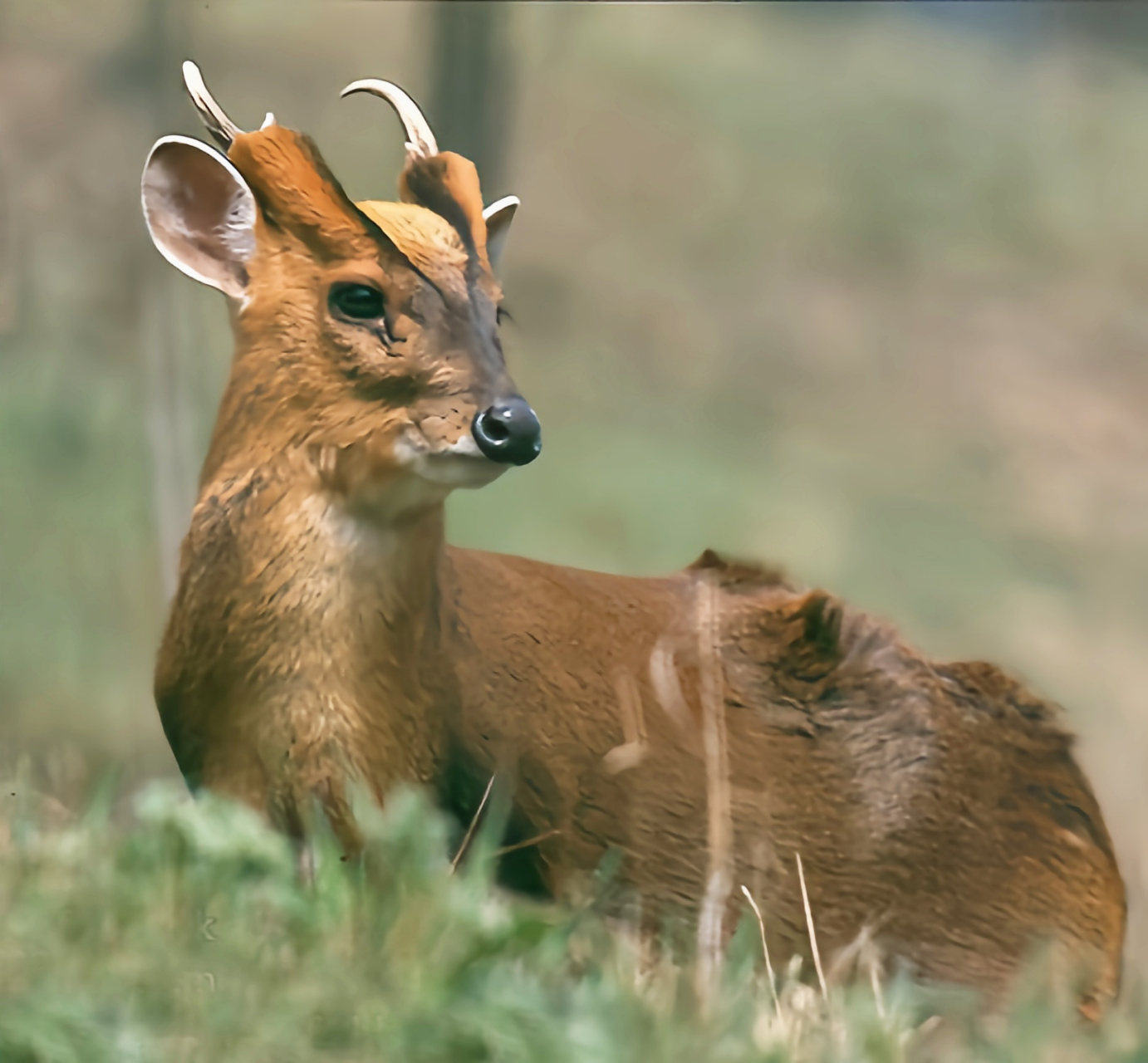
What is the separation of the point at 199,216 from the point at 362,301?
34 centimetres

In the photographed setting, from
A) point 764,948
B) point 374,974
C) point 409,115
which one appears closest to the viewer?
point 374,974

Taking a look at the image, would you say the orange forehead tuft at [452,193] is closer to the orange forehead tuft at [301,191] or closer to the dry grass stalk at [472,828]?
the orange forehead tuft at [301,191]

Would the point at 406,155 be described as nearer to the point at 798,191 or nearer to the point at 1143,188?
the point at 798,191

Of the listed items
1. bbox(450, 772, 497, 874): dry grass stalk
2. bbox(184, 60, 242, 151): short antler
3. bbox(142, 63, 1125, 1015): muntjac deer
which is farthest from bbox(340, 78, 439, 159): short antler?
bbox(450, 772, 497, 874): dry grass stalk

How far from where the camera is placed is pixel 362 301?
204 centimetres

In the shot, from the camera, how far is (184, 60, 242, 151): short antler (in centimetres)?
217

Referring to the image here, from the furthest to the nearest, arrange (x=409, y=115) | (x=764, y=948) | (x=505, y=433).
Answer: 1. (x=409, y=115)
2. (x=764, y=948)
3. (x=505, y=433)

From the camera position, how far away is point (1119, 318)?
238cm

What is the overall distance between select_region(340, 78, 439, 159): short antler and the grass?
3.67 feet

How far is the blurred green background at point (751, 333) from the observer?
2.35 m

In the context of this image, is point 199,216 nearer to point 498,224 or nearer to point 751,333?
point 498,224

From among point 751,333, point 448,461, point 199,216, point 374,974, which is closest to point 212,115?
point 199,216

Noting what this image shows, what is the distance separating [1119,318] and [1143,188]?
25 centimetres


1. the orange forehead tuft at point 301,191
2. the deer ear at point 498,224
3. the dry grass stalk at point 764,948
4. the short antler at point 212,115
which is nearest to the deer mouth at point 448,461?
the orange forehead tuft at point 301,191
